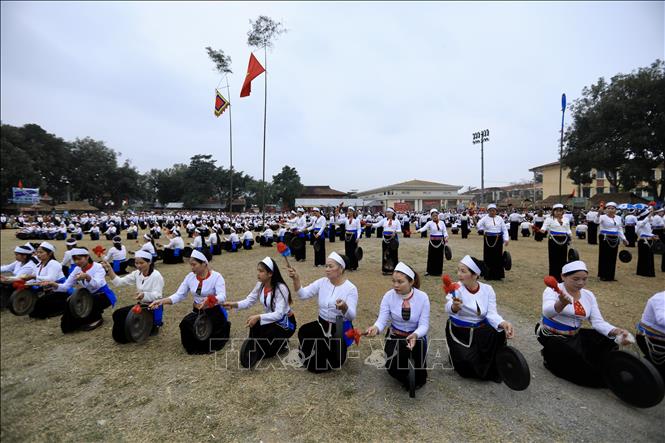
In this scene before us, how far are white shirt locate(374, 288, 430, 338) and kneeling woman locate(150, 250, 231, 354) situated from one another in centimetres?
216

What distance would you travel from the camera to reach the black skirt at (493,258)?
27.5 feet

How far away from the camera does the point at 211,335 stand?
454 cm

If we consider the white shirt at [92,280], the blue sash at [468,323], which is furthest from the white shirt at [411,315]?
the white shirt at [92,280]

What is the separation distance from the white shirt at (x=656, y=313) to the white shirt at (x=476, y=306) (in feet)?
4.58

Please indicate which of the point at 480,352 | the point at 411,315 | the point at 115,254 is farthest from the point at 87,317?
the point at 480,352

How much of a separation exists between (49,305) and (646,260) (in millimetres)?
13397

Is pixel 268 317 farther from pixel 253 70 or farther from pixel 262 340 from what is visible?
pixel 253 70

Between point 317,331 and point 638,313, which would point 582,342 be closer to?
point 317,331

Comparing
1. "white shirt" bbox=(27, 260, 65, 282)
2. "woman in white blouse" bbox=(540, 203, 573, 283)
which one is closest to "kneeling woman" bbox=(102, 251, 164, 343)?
"white shirt" bbox=(27, 260, 65, 282)

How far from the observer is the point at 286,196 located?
5659 cm

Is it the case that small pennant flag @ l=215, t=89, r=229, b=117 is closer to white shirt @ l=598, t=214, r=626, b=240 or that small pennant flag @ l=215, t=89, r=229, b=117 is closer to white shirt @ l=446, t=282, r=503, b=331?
white shirt @ l=598, t=214, r=626, b=240

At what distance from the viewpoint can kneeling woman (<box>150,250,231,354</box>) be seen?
4418mm

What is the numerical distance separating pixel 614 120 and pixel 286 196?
141ft

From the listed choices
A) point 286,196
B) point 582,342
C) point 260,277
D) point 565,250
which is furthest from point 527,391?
point 286,196
